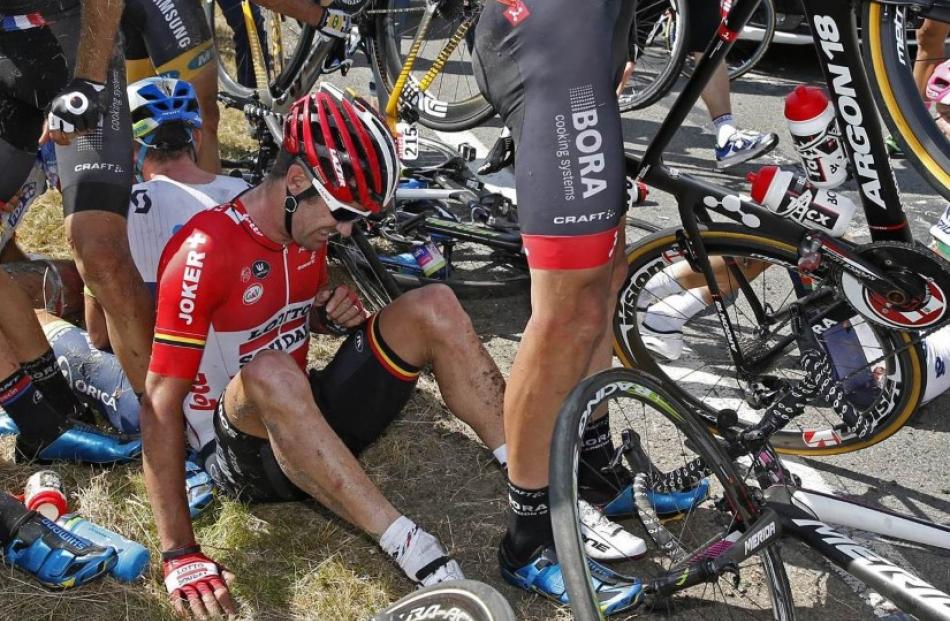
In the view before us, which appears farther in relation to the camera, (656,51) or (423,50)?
(656,51)

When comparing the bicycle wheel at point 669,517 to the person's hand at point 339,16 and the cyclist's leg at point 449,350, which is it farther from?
the person's hand at point 339,16

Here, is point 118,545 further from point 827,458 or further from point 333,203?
point 827,458

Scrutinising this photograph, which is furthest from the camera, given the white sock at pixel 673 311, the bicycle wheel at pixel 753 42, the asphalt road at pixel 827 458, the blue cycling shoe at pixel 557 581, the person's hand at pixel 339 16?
the bicycle wheel at pixel 753 42

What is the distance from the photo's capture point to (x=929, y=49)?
446 cm

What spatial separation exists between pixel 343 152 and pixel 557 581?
1388mm

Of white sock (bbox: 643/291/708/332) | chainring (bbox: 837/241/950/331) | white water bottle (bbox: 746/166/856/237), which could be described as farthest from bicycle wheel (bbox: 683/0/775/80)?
chainring (bbox: 837/241/950/331)

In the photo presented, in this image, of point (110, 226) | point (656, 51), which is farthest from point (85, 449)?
point (656, 51)

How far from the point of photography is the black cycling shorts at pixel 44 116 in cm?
353

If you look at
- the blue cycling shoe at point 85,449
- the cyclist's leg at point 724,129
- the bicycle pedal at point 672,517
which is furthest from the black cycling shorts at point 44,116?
the cyclist's leg at point 724,129

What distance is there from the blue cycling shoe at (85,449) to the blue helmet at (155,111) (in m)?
1.10

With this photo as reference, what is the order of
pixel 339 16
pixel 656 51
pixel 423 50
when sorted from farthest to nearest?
pixel 656 51 < pixel 423 50 < pixel 339 16

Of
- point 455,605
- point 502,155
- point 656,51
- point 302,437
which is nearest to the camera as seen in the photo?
point 455,605

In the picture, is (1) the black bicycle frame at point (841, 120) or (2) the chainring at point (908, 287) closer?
(1) the black bicycle frame at point (841, 120)

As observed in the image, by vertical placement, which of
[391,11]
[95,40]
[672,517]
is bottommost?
[672,517]
